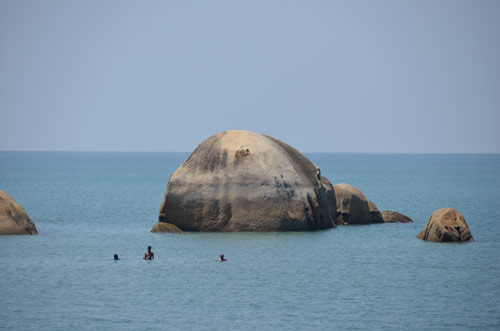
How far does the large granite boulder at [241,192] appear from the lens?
49781mm

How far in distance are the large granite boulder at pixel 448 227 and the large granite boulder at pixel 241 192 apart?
7.25 metres

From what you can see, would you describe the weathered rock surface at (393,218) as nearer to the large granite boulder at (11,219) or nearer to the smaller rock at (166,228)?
the smaller rock at (166,228)

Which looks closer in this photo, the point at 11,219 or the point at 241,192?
the point at 11,219

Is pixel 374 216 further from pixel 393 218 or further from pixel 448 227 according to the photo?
pixel 448 227

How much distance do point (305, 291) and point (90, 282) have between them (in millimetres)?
8833

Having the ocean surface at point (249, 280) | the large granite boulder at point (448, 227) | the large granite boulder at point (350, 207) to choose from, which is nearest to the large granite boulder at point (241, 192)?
the ocean surface at point (249, 280)

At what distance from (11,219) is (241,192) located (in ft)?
41.0

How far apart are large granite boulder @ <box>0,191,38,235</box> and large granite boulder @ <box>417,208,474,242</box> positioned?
72.2 feet

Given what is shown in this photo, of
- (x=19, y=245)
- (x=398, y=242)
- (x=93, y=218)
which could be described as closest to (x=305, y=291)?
(x=398, y=242)

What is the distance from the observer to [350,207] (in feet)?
187

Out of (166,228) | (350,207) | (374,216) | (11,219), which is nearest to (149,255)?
(166,228)

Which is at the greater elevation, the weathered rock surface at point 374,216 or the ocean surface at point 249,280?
the weathered rock surface at point 374,216

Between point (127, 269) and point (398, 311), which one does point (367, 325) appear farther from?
point (127, 269)

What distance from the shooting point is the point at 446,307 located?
3294 cm
